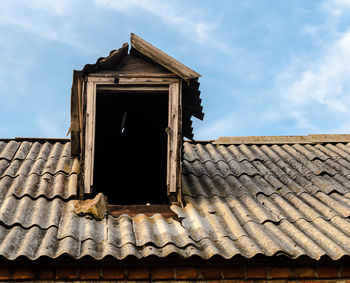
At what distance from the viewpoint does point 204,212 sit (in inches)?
219

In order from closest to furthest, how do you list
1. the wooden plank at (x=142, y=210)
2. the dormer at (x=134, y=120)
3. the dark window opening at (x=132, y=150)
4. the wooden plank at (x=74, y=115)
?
the wooden plank at (x=142, y=210) → the dormer at (x=134, y=120) → the wooden plank at (x=74, y=115) → the dark window opening at (x=132, y=150)

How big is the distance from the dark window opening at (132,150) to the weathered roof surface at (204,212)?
51cm

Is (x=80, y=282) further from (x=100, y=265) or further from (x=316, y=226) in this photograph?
(x=316, y=226)

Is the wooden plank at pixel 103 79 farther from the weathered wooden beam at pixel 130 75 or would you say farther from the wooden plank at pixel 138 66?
the wooden plank at pixel 138 66

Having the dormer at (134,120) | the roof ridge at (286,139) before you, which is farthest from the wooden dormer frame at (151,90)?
the roof ridge at (286,139)

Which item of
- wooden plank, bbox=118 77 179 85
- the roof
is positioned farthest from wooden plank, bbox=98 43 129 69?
wooden plank, bbox=118 77 179 85

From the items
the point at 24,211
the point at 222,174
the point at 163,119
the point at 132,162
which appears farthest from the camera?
the point at 132,162

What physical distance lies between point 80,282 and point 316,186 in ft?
11.0

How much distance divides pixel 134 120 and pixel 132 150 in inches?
20.7

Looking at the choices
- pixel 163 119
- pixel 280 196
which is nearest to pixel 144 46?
pixel 163 119

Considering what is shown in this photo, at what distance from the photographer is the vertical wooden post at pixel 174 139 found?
5859 millimetres

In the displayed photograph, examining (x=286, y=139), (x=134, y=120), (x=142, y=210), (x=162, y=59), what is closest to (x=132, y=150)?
(x=134, y=120)

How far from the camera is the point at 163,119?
7359 mm

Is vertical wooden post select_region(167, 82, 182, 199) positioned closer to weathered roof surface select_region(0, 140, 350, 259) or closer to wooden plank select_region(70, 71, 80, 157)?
weathered roof surface select_region(0, 140, 350, 259)
